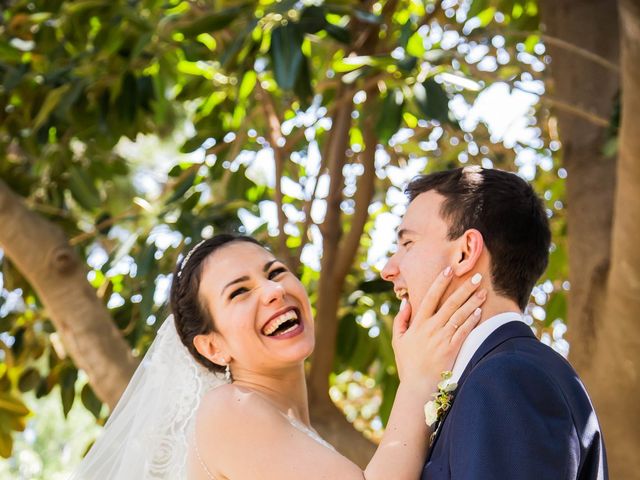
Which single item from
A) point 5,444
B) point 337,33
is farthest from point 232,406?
point 5,444

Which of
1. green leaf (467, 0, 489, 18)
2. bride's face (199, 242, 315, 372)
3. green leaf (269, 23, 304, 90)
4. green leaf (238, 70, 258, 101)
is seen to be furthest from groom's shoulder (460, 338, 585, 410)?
green leaf (467, 0, 489, 18)

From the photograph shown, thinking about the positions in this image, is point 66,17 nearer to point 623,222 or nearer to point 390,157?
point 390,157

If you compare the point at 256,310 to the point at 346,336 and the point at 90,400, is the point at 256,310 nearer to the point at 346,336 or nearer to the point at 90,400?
the point at 346,336

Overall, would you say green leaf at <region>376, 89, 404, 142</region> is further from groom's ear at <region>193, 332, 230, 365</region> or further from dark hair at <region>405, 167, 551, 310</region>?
dark hair at <region>405, 167, 551, 310</region>

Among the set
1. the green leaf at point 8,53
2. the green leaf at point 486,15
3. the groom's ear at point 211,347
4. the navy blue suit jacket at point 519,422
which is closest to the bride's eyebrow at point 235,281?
the groom's ear at point 211,347

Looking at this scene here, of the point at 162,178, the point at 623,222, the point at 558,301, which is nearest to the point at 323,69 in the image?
the point at 558,301

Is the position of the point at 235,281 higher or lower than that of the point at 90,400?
higher

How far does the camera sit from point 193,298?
3.08 m

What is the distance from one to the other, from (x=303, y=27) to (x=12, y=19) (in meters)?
1.78

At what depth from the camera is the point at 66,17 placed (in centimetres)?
447

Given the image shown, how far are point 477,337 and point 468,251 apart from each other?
19 cm

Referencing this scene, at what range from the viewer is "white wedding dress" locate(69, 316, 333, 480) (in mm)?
3127

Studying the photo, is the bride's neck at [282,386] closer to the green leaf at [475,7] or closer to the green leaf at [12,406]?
the green leaf at [12,406]

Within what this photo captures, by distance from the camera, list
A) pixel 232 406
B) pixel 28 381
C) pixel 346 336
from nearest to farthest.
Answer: pixel 232 406
pixel 346 336
pixel 28 381
